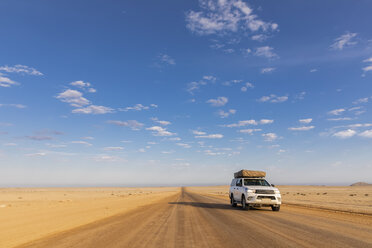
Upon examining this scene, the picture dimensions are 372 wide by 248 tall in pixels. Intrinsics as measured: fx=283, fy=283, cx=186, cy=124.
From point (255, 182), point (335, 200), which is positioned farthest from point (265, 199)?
point (335, 200)

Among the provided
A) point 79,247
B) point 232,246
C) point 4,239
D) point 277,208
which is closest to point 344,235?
point 232,246

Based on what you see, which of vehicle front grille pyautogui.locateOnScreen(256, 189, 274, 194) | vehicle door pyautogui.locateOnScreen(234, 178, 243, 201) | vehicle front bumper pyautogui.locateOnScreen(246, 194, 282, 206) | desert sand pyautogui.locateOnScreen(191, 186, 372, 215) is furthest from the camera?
desert sand pyautogui.locateOnScreen(191, 186, 372, 215)

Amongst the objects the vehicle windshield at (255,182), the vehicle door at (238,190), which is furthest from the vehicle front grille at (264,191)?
the vehicle windshield at (255,182)

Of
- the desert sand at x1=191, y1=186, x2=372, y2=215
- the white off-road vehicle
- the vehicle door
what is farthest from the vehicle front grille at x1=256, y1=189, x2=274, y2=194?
the desert sand at x1=191, y1=186, x2=372, y2=215

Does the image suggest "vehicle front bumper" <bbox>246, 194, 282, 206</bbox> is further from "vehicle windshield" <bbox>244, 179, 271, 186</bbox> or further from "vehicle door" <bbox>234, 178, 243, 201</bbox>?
"vehicle windshield" <bbox>244, 179, 271, 186</bbox>

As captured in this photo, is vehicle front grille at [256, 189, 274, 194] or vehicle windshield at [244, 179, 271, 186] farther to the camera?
vehicle windshield at [244, 179, 271, 186]

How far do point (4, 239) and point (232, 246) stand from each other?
6.73 m

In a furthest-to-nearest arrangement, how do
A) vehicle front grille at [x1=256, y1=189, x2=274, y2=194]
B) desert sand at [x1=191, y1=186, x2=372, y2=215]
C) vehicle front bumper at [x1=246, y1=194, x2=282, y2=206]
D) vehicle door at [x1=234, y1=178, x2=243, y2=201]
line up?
desert sand at [x1=191, y1=186, x2=372, y2=215]
vehicle door at [x1=234, y1=178, x2=243, y2=201]
vehicle front grille at [x1=256, y1=189, x2=274, y2=194]
vehicle front bumper at [x1=246, y1=194, x2=282, y2=206]

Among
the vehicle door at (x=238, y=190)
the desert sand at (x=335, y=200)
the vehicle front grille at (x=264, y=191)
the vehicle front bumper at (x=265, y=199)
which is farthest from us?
the desert sand at (x=335, y=200)

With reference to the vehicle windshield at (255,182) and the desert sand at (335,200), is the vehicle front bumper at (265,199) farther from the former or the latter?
the desert sand at (335,200)

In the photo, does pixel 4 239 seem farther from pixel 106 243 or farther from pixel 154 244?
pixel 154 244

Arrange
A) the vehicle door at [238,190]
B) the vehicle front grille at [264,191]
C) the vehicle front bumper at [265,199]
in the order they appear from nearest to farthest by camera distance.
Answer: the vehicle front bumper at [265,199]
the vehicle front grille at [264,191]
the vehicle door at [238,190]

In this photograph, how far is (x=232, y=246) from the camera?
667 centimetres

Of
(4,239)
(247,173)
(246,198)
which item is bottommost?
(4,239)
